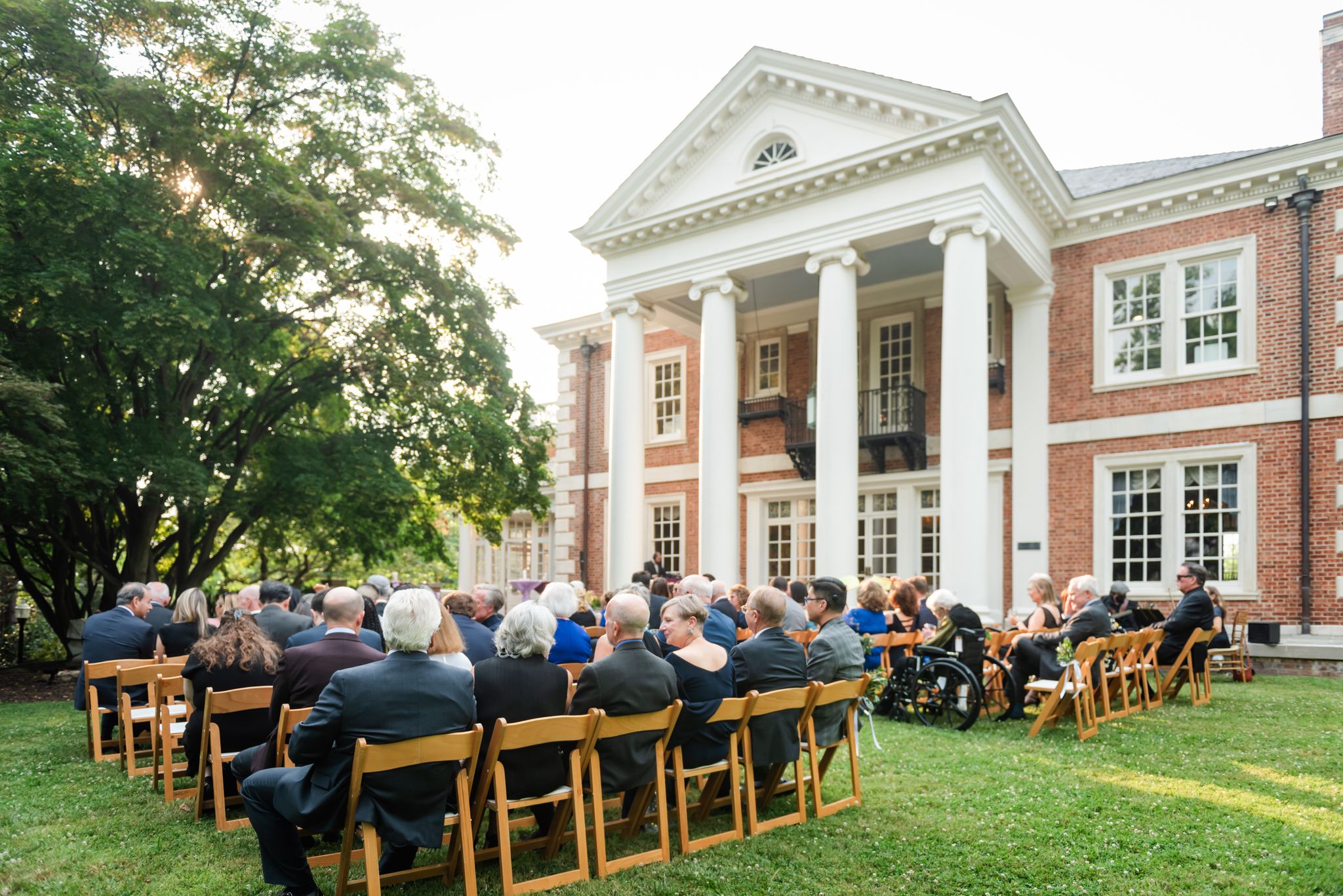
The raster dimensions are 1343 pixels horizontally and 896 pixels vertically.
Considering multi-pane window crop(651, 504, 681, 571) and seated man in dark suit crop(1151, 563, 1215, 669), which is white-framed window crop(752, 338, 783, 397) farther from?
seated man in dark suit crop(1151, 563, 1215, 669)

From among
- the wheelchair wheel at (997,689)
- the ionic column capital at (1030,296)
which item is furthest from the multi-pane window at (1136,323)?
the wheelchair wheel at (997,689)

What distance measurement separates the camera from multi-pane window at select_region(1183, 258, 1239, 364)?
15.7 meters

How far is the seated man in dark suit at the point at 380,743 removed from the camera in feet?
13.3

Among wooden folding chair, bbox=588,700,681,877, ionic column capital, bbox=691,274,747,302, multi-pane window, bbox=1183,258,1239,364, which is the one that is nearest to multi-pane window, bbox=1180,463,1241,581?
multi-pane window, bbox=1183,258,1239,364

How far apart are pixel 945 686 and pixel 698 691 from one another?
4947mm

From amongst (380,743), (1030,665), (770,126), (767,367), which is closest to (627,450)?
(767,367)

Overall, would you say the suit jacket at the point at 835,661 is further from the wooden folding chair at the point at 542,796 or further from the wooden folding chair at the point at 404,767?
the wooden folding chair at the point at 404,767

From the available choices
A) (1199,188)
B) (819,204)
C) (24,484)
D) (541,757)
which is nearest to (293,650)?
(541,757)

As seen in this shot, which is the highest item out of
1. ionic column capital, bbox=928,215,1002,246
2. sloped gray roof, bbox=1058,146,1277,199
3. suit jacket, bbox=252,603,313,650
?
sloped gray roof, bbox=1058,146,1277,199

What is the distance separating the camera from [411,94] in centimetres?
1661

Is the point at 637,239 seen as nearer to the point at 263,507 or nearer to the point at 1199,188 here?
the point at 263,507

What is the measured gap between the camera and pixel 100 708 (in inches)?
316

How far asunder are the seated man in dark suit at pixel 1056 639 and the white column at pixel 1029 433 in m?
7.14

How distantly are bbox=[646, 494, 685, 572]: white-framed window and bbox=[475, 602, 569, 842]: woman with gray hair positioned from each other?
701 inches
